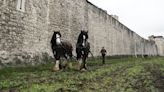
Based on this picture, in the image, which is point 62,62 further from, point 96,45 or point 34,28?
point 96,45

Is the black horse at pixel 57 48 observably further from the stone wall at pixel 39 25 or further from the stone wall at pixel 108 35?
the stone wall at pixel 108 35

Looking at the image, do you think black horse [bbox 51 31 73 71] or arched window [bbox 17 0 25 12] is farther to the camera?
arched window [bbox 17 0 25 12]

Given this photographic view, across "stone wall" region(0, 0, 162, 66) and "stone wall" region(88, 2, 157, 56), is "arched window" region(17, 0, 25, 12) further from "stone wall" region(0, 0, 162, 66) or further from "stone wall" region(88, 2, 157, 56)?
"stone wall" region(88, 2, 157, 56)

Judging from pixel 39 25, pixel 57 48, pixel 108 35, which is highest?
pixel 108 35

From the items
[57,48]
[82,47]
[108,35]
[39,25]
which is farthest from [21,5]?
[108,35]

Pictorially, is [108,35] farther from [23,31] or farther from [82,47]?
[82,47]

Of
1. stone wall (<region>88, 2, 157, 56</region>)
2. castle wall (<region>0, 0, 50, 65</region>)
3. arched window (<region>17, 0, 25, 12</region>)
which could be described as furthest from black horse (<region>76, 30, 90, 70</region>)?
stone wall (<region>88, 2, 157, 56</region>)

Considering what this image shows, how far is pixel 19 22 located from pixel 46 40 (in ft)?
11.1

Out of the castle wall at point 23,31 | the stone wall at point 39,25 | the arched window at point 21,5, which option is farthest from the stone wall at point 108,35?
the arched window at point 21,5

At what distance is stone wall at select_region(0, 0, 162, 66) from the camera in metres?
14.3

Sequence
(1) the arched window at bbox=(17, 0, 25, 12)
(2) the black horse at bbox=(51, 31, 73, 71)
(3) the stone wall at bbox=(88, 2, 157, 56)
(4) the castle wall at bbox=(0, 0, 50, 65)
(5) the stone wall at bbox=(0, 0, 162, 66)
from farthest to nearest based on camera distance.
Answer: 1. (3) the stone wall at bbox=(88, 2, 157, 56)
2. (1) the arched window at bbox=(17, 0, 25, 12)
3. (5) the stone wall at bbox=(0, 0, 162, 66)
4. (4) the castle wall at bbox=(0, 0, 50, 65)
5. (2) the black horse at bbox=(51, 31, 73, 71)

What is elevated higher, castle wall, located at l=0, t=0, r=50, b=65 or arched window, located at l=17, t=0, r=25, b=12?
arched window, located at l=17, t=0, r=25, b=12

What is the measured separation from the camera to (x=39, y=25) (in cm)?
1752

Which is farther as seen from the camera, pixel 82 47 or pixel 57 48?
pixel 82 47
